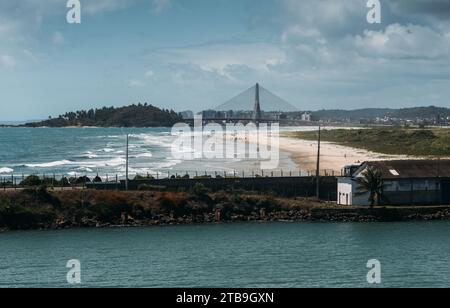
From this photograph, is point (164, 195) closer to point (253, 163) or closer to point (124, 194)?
point (124, 194)

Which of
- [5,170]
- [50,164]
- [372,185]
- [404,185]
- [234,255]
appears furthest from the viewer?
[50,164]

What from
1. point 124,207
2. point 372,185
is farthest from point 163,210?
point 372,185

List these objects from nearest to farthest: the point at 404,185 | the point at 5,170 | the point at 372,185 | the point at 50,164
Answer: the point at 372,185
the point at 404,185
the point at 5,170
the point at 50,164

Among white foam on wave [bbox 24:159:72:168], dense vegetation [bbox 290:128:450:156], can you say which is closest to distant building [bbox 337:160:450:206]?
dense vegetation [bbox 290:128:450:156]

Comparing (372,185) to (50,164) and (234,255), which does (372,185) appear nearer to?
(234,255)

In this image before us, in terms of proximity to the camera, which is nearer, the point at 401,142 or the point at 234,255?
the point at 234,255

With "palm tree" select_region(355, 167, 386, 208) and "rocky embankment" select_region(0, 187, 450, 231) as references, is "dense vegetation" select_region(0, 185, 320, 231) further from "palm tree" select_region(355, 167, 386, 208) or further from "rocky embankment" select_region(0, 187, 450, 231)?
"palm tree" select_region(355, 167, 386, 208)
